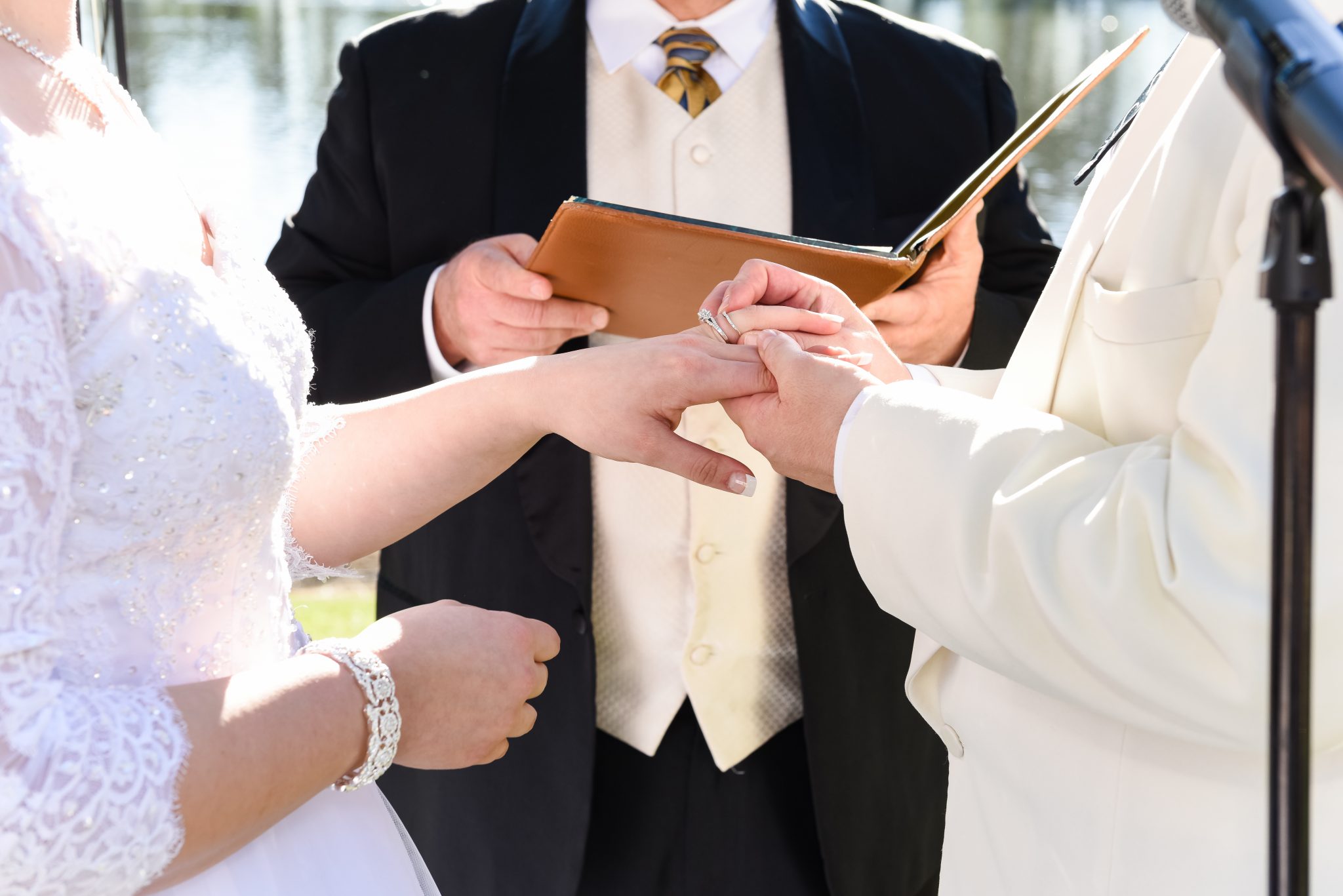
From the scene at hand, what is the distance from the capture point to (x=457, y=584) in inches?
86.7

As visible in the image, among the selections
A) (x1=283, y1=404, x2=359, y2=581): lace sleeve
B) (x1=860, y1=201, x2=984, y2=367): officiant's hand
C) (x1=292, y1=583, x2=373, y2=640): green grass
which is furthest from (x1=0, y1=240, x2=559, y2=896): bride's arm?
(x1=292, y1=583, x2=373, y2=640): green grass

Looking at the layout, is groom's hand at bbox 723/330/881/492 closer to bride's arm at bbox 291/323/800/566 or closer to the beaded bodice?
bride's arm at bbox 291/323/800/566

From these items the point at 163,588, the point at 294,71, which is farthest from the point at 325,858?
the point at 294,71

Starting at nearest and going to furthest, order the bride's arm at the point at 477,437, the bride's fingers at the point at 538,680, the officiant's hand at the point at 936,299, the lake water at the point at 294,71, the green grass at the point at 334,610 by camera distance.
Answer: the bride's fingers at the point at 538,680 → the bride's arm at the point at 477,437 → the officiant's hand at the point at 936,299 → the green grass at the point at 334,610 → the lake water at the point at 294,71

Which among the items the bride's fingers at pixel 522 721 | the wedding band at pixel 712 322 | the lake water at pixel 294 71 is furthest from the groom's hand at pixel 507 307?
the lake water at pixel 294 71

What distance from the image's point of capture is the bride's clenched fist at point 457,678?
1.20 metres

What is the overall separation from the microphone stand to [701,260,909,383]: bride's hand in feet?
2.77

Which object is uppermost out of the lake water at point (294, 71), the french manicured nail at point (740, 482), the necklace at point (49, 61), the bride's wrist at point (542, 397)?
the necklace at point (49, 61)

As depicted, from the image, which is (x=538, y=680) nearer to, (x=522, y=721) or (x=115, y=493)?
(x=522, y=721)

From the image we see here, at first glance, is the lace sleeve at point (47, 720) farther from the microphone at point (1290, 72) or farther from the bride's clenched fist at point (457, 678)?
the microphone at point (1290, 72)

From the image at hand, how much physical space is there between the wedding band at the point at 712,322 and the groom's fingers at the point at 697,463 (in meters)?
0.14

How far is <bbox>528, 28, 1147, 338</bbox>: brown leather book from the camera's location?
1.50 m

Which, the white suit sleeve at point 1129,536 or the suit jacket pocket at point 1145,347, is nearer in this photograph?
the white suit sleeve at point 1129,536

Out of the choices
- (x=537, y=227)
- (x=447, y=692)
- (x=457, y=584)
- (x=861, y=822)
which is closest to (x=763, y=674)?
(x=861, y=822)
